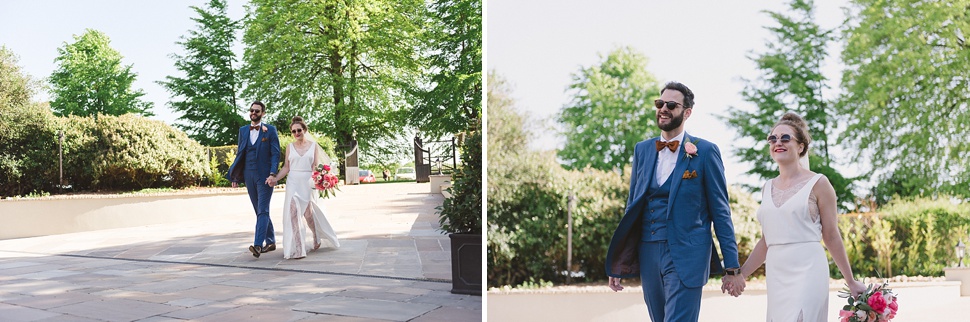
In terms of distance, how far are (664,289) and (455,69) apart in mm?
13243

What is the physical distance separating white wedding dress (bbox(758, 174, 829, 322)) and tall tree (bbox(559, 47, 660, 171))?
5565mm

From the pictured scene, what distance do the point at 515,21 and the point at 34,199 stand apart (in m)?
7.16

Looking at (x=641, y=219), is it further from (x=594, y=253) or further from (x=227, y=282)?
(x=594, y=253)

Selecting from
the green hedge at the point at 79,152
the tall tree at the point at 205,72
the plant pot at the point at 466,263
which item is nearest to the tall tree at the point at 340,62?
the tall tree at the point at 205,72

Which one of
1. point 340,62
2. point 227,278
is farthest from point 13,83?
point 227,278

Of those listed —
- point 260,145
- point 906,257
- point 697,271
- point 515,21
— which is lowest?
point 906,257

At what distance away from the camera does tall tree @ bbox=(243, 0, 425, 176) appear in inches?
698

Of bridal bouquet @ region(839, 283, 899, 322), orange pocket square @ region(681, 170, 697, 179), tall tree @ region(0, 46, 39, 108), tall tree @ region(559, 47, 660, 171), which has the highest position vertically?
tall tree @ region(0, 46, 39, 108)

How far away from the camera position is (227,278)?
5.09 metres

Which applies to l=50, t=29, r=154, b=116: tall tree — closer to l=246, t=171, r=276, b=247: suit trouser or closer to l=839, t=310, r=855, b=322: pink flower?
l=246, t=171, r=276, b=247: suit trouser

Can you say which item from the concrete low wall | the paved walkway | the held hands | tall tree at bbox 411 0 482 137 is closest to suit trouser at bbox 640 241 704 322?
the held hands

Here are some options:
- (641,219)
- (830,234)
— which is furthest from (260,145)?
(830,234)

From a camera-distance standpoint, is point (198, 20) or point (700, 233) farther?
point (198, 20)

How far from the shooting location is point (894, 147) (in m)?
8.41
